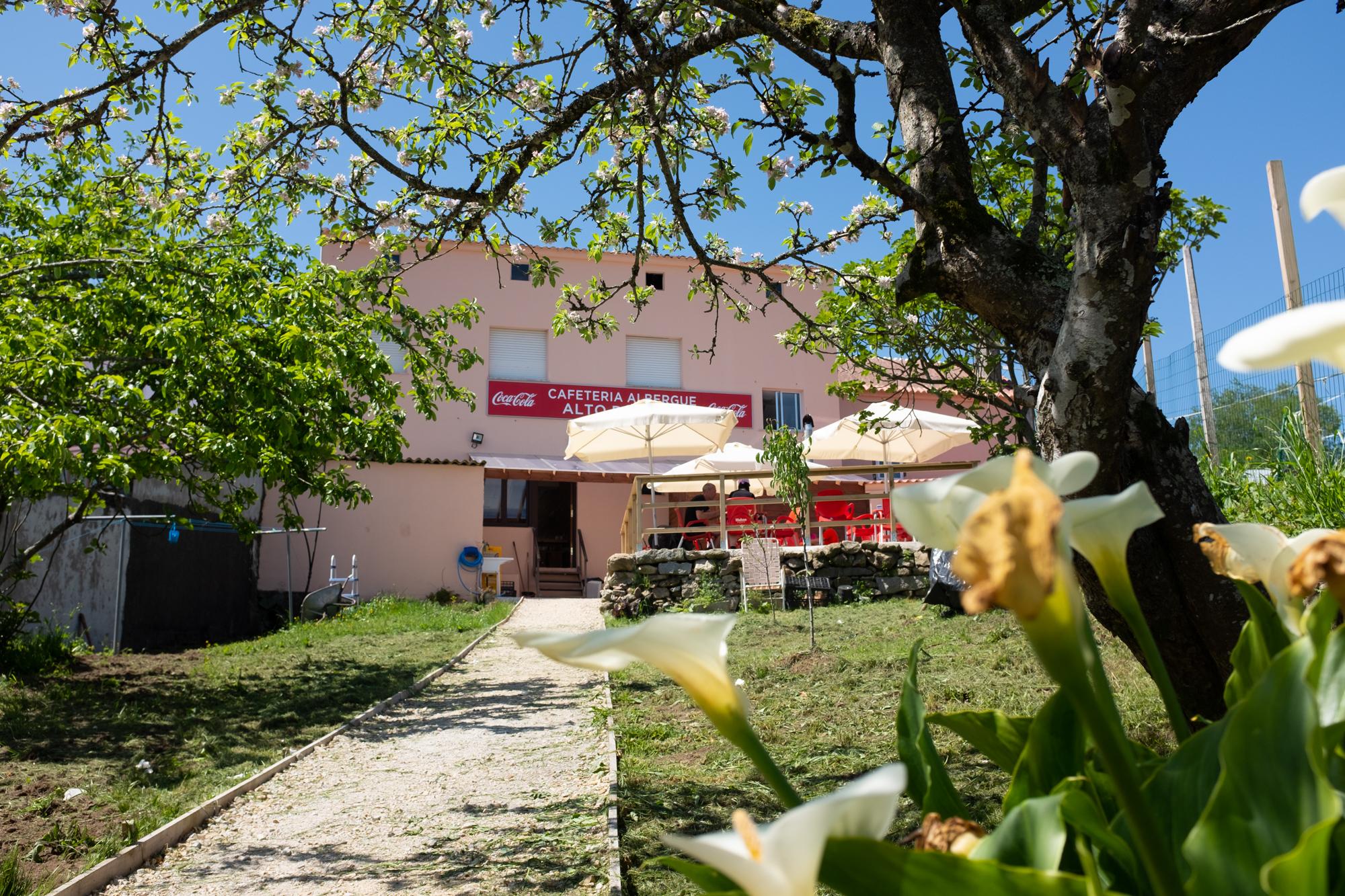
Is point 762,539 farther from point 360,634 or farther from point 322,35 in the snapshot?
point 322,35

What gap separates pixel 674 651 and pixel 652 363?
21.6 meters

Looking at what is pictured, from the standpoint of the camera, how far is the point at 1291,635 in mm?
953

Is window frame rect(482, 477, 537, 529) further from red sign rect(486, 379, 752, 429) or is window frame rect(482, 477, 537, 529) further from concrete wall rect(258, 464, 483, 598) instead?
concrete wall rect(258, 464, 483, 598)

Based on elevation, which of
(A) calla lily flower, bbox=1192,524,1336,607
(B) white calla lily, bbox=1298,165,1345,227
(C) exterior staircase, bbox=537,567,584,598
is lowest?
(C) exterior staircase, bbox=537,567,584,598

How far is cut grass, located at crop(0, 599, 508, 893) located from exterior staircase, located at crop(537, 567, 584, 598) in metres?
7.71

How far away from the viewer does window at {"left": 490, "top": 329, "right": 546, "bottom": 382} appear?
21281 millimetres

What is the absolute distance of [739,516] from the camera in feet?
50.1

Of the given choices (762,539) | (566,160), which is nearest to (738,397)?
(762,539)

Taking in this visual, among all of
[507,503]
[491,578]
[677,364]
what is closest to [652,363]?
[677,364]

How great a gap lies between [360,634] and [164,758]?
7129mm

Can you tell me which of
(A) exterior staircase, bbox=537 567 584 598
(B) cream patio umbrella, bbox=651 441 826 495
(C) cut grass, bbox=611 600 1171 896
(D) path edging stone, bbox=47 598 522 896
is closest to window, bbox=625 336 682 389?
(B) cream patio umbrella, bbox=651 441 826 495

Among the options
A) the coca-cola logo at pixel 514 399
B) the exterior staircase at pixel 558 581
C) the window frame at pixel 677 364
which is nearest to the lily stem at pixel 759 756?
the exterior staircase at pixel 558 581

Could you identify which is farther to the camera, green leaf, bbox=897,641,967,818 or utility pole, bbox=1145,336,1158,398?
utility pole, bbox=1145,336,1158,398

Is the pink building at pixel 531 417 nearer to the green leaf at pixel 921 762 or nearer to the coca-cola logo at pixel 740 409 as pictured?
the coca-cola logo at pixel 740 409
